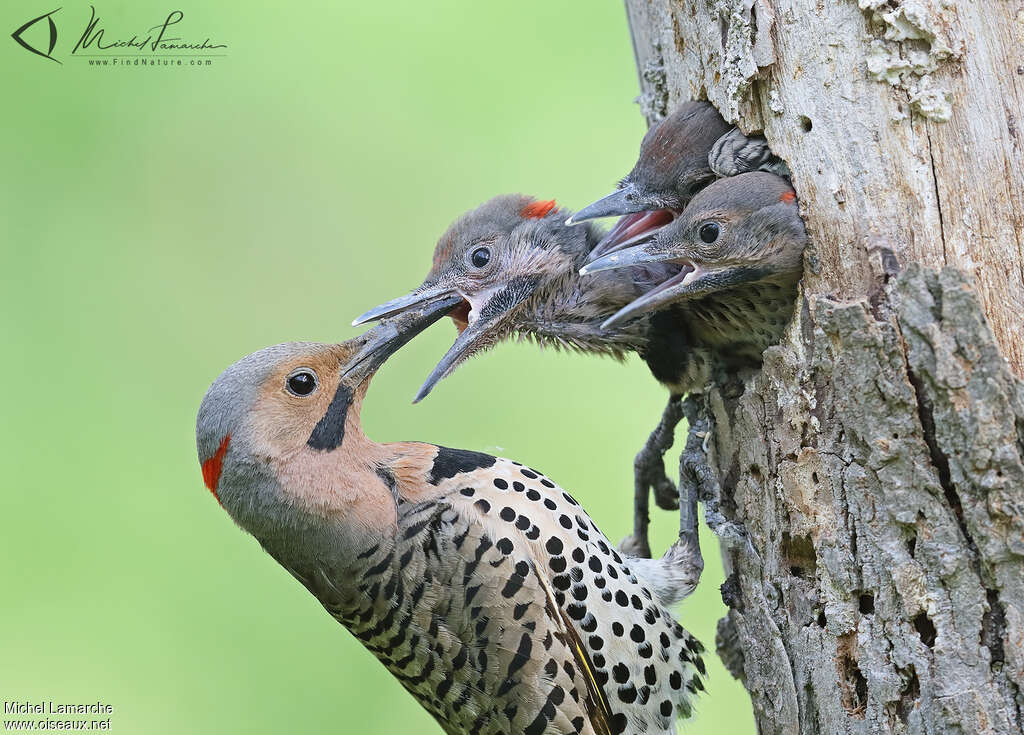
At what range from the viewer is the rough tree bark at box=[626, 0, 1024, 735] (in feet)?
7.03

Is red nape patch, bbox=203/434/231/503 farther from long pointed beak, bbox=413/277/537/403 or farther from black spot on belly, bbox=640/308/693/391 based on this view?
black spot on belly, bbox=640/308/693/391

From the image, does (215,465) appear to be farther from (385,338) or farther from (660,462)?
(660,462)

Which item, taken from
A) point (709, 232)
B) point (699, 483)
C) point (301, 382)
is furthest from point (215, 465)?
point (709, 232)

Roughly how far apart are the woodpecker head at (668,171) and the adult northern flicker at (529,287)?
21cm

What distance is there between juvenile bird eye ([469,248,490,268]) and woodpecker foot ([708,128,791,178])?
33.5 inches

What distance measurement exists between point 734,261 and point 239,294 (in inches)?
140

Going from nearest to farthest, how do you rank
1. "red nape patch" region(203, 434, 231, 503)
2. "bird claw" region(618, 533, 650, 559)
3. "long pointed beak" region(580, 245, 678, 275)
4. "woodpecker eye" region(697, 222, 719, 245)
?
"woodpecker eye" region(697, 222, 719, 245), "long pointed beak" region(580, 245, 678, 275), "red nape patch" region(203, 434, 231, 503), "bird claw" region(618, 533, 650, 559)

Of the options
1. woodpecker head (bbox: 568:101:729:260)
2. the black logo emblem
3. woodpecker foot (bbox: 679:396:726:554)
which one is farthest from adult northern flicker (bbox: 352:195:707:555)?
the black logo emblem

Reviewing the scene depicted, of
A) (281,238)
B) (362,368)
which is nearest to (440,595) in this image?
(362,368)

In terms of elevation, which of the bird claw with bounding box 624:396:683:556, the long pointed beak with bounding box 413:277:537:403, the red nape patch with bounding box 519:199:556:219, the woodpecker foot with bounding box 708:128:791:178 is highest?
the woodpecker foot with bounding box 708:128:791:178

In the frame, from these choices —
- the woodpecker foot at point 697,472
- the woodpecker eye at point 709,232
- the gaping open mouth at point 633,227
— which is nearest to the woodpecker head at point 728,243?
the woodpecker eye at point 709,232

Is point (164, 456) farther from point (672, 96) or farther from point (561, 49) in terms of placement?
point (672, 96)

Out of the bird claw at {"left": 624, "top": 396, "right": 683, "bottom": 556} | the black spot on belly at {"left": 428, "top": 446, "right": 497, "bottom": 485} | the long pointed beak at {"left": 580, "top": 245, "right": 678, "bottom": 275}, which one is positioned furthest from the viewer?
the bird claw at {"left": 624, "top": 396, "right": 683, "bottom": 556}

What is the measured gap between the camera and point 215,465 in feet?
9.36
